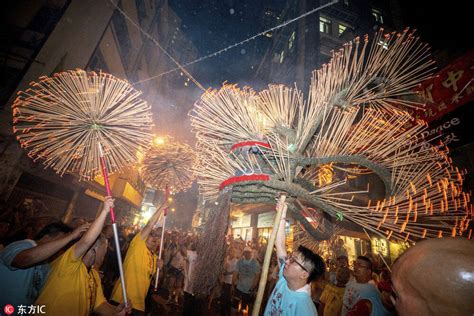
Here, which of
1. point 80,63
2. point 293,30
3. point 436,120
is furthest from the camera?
point 293,30

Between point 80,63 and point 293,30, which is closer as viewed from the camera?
point 80,63

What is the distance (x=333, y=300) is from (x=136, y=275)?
4.59 meters

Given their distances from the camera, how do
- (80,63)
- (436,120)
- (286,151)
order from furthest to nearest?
(80,63), (436,120), (286,151)

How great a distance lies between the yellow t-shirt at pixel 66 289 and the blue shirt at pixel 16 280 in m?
0.18

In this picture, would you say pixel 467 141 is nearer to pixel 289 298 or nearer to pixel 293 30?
pixel 289 298

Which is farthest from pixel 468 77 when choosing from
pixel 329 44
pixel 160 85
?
pixel 160 85

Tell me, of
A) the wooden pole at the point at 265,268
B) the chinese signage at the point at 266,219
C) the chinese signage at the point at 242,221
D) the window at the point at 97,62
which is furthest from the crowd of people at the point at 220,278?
the chinese signage at the point at 242,221

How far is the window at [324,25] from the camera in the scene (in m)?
17.6

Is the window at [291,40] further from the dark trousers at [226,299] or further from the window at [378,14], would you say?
the dark trousers at [226,299]

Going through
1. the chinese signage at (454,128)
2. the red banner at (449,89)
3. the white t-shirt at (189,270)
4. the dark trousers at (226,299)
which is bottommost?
the dark trousers at (226,299)

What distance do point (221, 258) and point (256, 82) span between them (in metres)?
29.6

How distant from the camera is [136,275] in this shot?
3.99 meters

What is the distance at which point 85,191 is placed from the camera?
14.2m

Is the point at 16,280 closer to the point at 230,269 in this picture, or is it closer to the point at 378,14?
the point at 230,269
